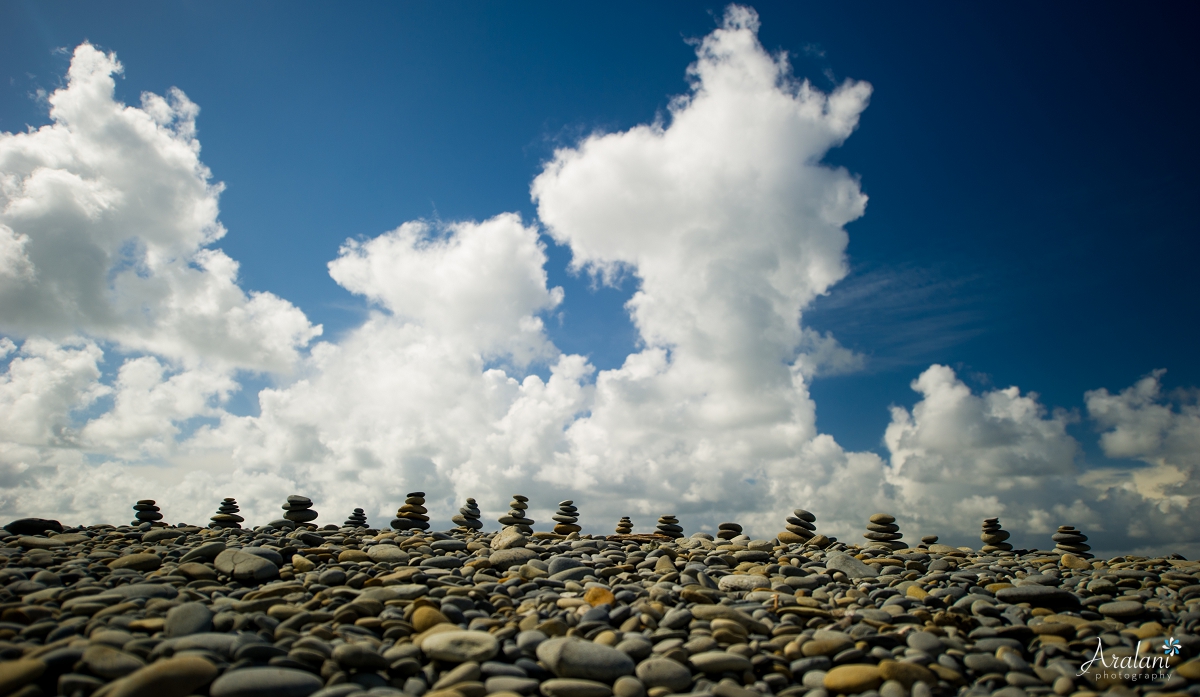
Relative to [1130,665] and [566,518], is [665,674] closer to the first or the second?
[1130,665]

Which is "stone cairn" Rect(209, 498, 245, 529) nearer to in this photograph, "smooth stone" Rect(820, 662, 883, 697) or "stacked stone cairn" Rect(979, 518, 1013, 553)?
"smooth stone" Rect(820, 662, 883, 697)

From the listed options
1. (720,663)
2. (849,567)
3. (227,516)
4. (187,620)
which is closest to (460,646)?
(720,663)

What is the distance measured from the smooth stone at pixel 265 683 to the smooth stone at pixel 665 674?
2.98 metres

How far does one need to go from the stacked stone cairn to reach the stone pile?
16.7 feet

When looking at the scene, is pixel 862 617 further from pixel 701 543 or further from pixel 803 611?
pixel 701 543

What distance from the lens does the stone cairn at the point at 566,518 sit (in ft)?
51.2

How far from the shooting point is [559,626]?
7031 millimetres

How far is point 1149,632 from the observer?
7.41 metres

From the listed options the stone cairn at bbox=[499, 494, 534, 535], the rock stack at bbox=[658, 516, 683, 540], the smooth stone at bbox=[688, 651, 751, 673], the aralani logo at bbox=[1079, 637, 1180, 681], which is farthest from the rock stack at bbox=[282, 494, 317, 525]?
the aralani logo at bbox=[1079, 637, 1180, 681]

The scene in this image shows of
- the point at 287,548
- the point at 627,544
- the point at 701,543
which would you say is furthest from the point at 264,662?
the point at 701,543

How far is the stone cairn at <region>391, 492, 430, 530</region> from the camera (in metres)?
15.9

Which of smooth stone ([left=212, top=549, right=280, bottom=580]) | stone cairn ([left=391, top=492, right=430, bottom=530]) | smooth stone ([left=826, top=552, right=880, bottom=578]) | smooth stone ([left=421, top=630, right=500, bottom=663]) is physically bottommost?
smooth stone ([left=421, top=630, right=500, bottom=663])

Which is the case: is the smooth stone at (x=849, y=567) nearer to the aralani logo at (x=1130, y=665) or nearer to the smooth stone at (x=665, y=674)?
the aralani logo at (x=1130, y=665)

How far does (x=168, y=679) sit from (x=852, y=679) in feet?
20.1
